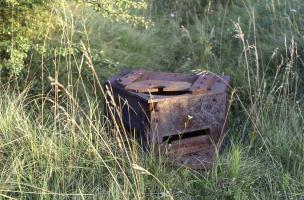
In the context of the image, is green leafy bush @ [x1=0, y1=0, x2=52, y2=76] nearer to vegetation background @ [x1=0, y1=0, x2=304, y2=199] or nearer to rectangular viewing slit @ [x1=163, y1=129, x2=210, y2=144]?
Answer: vegetation background @ [x1=0, y1=0, x2=304, y2=199]

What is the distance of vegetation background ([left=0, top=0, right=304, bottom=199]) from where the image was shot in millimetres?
3416

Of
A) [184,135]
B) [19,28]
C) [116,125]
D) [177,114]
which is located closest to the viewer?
[116,125]

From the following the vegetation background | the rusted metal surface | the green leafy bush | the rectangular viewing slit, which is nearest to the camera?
the vegetation background

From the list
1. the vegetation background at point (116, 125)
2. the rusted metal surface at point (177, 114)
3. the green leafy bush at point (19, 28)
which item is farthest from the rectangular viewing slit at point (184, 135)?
the green leafy bush at point (19, 28)

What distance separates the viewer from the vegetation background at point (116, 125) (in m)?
3.42

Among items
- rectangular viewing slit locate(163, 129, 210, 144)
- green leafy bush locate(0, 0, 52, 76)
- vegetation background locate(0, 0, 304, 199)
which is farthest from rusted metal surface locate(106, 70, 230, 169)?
green leafy bush locate(0, 0, 52, 76)

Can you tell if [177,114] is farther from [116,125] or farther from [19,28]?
[19,28]

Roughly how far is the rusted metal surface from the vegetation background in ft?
0.39

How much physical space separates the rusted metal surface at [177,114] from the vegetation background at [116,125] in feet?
0.39

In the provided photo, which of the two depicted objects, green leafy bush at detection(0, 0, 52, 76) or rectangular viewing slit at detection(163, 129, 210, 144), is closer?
rectangular viewing slit at detection(163, 129, 210, 144)

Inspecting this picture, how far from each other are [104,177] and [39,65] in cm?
179

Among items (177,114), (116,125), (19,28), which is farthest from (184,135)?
(19,28)

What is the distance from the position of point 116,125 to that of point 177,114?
0.59 m

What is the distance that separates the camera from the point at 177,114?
3715 mm
